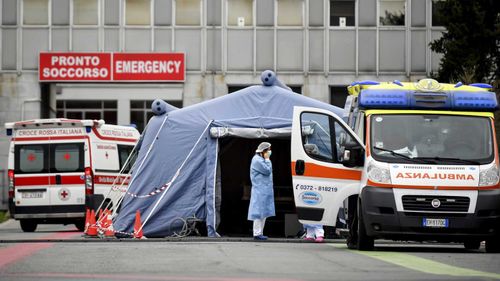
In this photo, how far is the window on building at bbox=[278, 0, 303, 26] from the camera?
1900 inches

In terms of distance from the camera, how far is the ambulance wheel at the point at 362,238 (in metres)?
19.0

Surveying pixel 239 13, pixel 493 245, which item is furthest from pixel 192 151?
pixel 239 13

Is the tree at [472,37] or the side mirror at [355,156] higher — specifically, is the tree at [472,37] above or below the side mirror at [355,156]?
above

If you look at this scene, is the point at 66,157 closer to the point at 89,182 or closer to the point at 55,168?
the point at 55,168

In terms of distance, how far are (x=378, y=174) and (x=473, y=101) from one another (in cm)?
195

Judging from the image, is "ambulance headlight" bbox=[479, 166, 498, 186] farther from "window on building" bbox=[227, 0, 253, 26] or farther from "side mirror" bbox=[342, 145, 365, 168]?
"window on building" bbox=[227, 0, 253, 26]

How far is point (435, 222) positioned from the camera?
1850 centimetres

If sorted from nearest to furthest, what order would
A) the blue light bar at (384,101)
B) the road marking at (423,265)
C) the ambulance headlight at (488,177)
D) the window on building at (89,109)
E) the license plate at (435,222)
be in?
the road marking at (423,265), the license plate at (435,222), the ambulance headlight at (488,177), the blue light bar at (384,101), the window on building at (89,109)

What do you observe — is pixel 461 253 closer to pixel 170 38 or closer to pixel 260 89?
pixel 260 89

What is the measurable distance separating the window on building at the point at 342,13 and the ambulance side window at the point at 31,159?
19.7 meters

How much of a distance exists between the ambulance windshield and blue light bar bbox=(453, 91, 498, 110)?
163mm

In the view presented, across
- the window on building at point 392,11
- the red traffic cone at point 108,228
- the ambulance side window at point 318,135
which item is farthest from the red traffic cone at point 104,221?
the window on building at point 392,11

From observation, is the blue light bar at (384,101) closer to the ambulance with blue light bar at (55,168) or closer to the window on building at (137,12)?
the ambulance with blue light bar at (55,168)

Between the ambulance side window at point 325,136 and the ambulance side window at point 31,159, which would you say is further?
the ambulance side window at point 31,159
